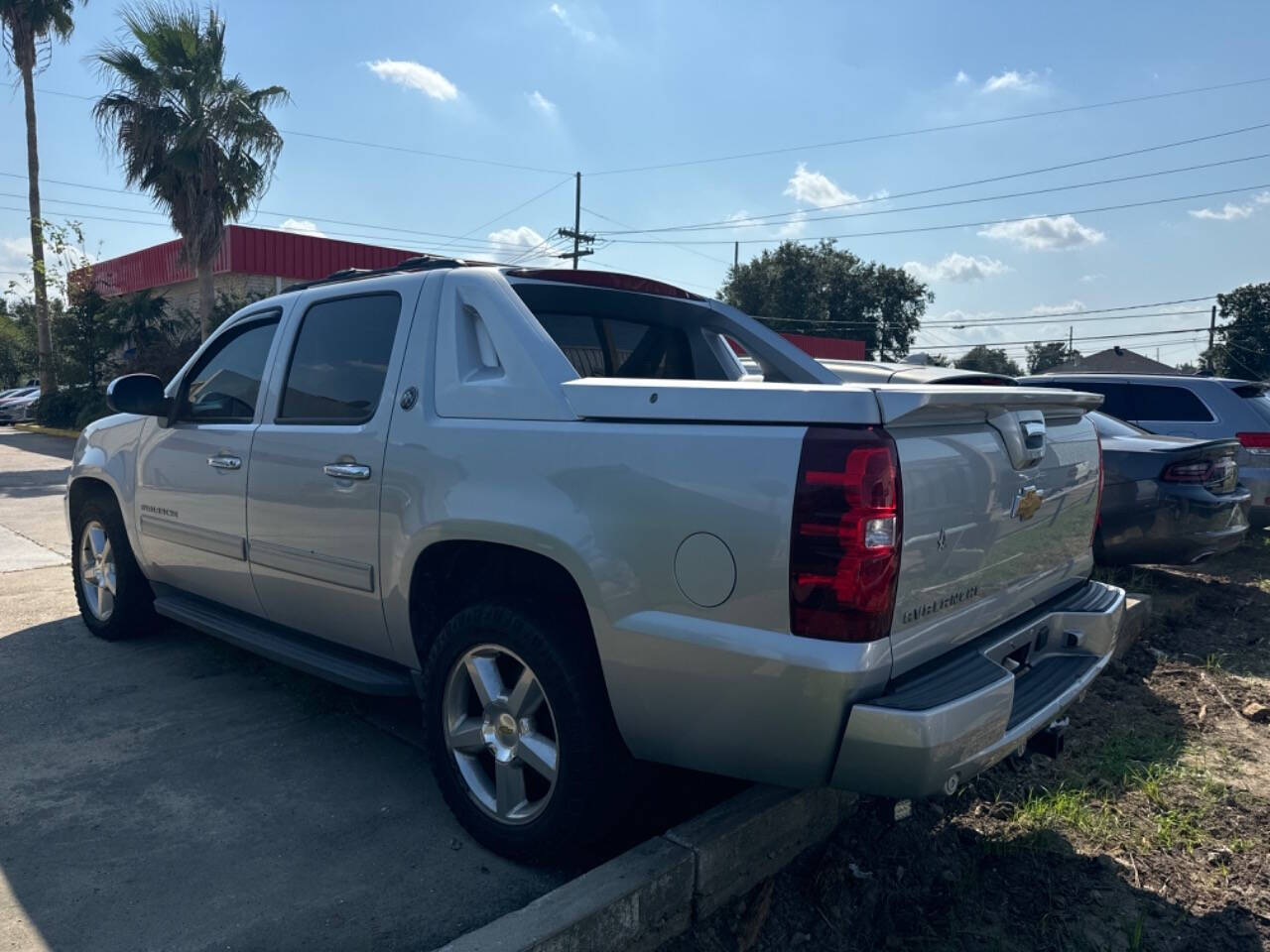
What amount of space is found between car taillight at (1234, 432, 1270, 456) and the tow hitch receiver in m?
6.47

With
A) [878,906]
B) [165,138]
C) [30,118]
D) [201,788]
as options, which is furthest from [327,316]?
[30,118]

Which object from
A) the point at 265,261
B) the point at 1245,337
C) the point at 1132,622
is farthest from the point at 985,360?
the point at 1132,622

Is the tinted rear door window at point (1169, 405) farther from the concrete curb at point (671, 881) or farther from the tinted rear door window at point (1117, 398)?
the concrete curb at point (671, 881)

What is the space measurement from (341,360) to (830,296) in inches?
2112

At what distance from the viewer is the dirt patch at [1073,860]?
2.72 meters

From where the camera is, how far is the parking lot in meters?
2.62

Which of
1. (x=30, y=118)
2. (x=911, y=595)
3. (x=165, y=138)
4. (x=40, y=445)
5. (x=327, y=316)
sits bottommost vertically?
(x=40, y=445)

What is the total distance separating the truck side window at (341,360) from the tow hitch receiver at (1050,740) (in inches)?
98.1

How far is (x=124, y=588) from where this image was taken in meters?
5.00

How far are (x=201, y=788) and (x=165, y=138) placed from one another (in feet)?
66.3

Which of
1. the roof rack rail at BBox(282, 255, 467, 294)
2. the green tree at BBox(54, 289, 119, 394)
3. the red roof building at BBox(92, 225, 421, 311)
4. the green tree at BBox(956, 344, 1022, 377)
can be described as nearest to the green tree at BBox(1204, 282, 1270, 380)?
the green tree at BBox(956, 344, 1022, 377)

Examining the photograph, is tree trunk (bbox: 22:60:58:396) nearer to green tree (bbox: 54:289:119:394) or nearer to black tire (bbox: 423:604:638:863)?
green tree (bbox: 54:289:119:394)

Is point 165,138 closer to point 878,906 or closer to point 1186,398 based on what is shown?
point 1186,398

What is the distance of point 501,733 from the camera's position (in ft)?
9.44
